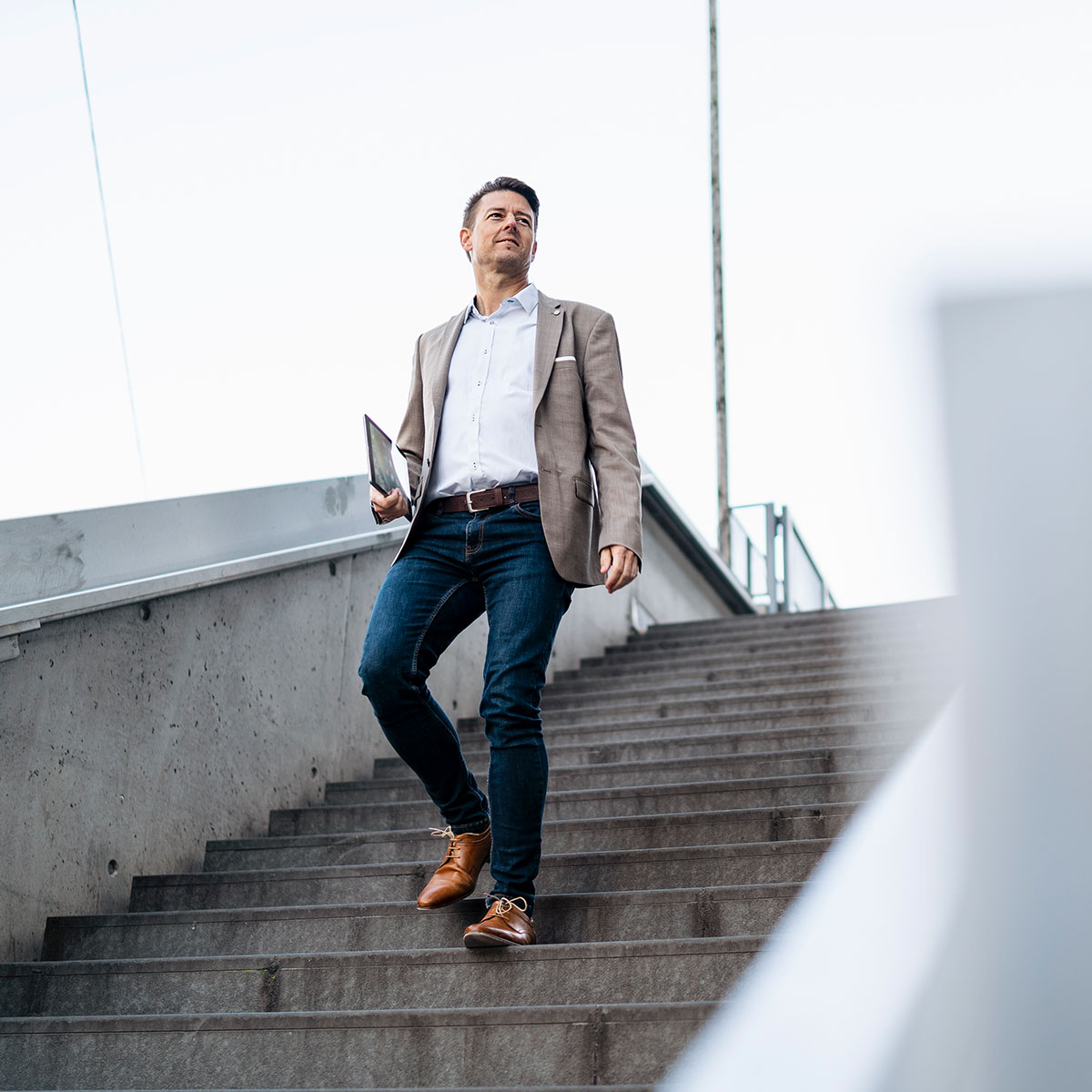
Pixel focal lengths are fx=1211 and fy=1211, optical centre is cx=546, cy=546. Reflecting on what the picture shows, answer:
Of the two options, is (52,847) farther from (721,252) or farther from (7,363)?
(721,252)

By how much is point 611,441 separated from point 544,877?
3.69 feet

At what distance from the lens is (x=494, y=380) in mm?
2867

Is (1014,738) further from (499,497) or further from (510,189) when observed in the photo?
(510,189)

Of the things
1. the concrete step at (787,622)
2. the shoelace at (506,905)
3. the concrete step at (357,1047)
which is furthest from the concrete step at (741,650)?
the concrete step at (357,1047)

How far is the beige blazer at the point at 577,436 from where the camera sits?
8.77ft

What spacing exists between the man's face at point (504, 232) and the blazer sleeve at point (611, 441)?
0.25 meters

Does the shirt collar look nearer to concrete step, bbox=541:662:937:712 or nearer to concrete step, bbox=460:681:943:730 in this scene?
concrete step, bbox=460:681:943:730

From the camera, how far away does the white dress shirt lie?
2783 mm

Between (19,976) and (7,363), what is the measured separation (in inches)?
121

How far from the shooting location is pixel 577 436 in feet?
9.07

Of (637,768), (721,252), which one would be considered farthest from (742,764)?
(721,252)

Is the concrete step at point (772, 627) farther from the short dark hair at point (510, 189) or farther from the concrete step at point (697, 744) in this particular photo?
the short dark hair at point (510, 189)

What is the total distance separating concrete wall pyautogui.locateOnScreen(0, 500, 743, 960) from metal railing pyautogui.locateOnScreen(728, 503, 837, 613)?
6.77 m

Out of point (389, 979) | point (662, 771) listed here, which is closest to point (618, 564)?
point (389, 979)
